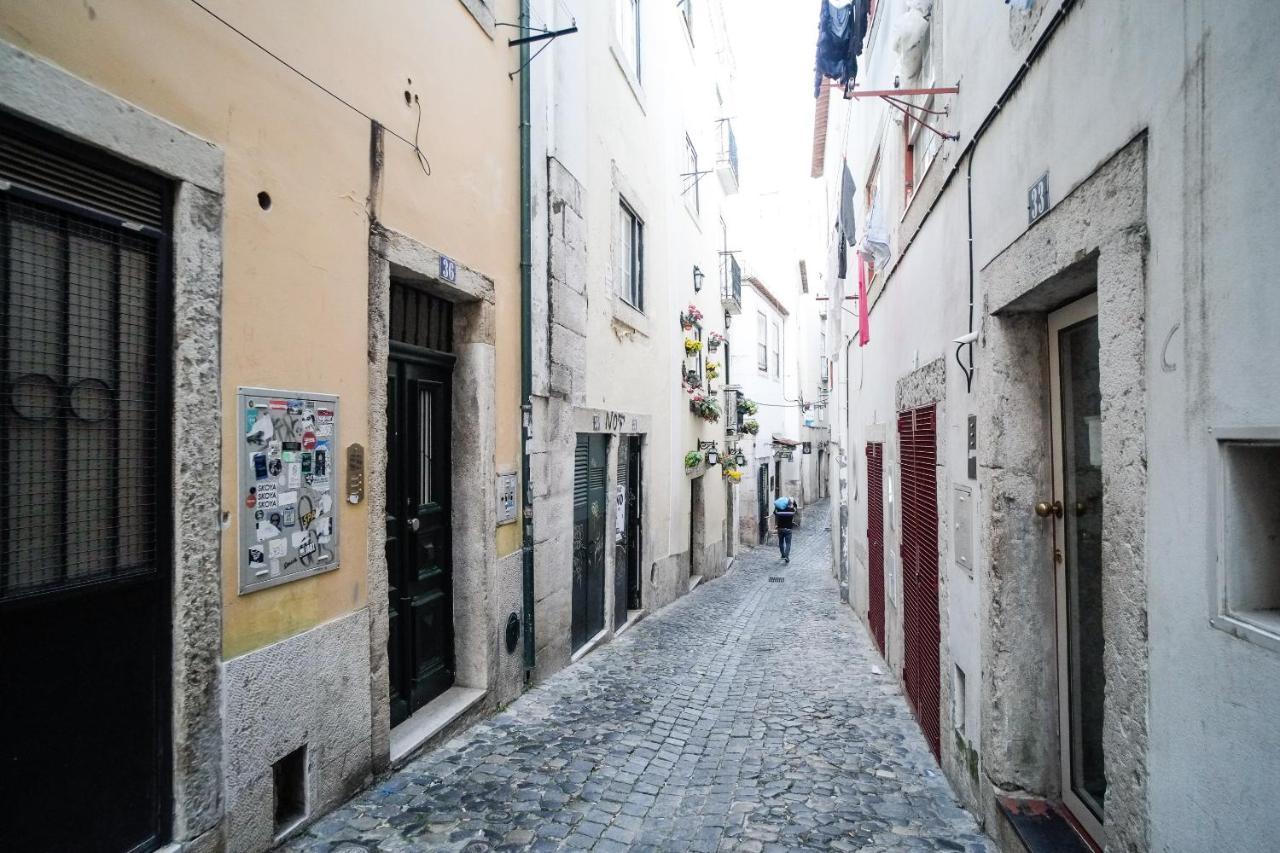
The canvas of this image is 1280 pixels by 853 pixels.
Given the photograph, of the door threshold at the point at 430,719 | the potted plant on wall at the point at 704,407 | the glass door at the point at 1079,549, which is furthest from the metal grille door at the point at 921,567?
the potted plant on wall at the point at 704,407

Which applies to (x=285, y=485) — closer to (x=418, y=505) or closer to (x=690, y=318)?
(x=418, y=505)

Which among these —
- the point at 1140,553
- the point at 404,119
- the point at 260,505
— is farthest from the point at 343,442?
the point at 1140,553

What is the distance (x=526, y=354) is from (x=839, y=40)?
3549 mm

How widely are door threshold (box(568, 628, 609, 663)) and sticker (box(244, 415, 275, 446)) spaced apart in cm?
421

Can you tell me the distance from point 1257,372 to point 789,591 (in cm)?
1171

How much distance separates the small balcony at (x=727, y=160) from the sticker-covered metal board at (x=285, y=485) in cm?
1252

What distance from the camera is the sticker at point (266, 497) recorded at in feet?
10.8

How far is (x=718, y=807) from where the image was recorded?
13.2 ft

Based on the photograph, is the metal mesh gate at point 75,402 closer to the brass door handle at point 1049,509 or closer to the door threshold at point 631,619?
the brass door handle at point 1049,509

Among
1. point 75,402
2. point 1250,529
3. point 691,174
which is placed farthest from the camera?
point 691,174

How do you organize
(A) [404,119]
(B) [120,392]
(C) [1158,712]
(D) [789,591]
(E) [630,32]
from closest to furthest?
1. (C) [1158,712]
2. (B) [120,392]
3. (A) [404,119]
4. (E) [630,32]
5. (D) [789,591]

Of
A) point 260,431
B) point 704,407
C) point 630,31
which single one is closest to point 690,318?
point 704,407

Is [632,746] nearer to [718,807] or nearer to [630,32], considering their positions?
[718,807]

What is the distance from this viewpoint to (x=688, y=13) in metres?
12.9
